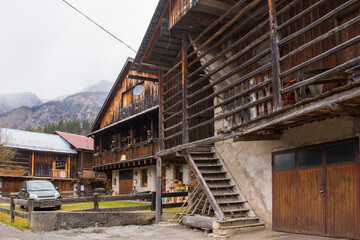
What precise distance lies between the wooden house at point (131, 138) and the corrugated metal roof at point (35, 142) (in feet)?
28.0

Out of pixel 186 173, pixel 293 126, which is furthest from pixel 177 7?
pixel 186 173

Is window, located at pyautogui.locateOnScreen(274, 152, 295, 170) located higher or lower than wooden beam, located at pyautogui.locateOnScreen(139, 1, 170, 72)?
lower

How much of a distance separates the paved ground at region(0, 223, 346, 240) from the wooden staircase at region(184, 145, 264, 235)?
41 centimetres

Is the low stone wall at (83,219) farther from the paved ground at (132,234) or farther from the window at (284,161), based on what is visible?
the window at (284,161)

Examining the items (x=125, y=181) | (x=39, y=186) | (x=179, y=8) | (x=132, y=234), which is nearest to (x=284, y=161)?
(x=132, y=234)

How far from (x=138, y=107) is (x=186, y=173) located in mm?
6560

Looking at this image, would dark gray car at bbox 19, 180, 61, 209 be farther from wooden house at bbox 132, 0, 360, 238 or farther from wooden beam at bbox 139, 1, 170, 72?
wooden beam at bbox 139, 1, 170, 72

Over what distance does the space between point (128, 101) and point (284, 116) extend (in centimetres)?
2063

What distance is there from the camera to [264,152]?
9.57 m

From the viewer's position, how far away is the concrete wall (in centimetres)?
752

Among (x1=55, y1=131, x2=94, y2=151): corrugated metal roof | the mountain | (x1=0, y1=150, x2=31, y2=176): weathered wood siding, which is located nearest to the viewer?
(x1=0, y1=150, x2=31, y2=176): weathered wood siding

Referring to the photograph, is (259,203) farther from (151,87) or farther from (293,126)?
(151,87)

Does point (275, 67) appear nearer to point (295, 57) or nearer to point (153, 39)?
point (295, 57)

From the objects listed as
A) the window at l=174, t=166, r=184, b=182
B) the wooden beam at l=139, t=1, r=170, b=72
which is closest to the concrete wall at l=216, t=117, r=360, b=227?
the wooden beam at l=139, t=1, r=170, b=72
